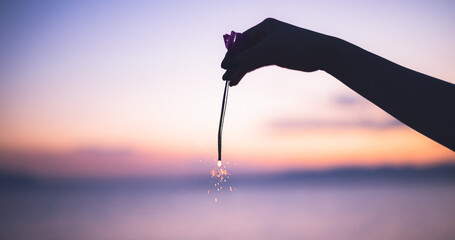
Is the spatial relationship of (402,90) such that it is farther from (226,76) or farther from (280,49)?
(226,76)

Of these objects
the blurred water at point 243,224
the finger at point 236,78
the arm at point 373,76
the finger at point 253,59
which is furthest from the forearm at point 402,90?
the blurred water at point 243,224

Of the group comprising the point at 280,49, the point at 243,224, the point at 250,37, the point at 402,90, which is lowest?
the point at 402,90

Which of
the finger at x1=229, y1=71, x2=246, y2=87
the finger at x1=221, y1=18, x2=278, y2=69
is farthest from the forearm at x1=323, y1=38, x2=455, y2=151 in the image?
the finger at x1=229, y1=71, x2=246, y2=87

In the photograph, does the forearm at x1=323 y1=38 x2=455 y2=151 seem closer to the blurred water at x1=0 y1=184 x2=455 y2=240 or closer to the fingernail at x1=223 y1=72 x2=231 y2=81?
the fingernail at x1=223 y1=72 x2=231 y2=81

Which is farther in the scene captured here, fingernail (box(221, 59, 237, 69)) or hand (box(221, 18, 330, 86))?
fingernail (box(221, 59, 237, 69))

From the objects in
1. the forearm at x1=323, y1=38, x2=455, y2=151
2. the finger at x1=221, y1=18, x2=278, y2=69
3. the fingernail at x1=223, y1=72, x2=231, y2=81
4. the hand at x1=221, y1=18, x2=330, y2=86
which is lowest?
the forearm at x1=323, y1=38, x2=455, y2=151

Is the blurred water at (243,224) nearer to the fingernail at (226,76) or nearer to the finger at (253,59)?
the fingernail at (226,76)

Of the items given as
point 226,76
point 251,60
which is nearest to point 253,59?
point 251,60
